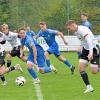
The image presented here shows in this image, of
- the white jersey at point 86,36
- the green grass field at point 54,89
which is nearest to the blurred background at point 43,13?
the green grass field at point 54,89

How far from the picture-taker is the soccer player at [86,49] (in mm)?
12461

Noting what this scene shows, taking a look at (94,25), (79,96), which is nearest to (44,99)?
(79,96)

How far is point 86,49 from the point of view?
1313 centimetres

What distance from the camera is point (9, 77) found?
17.5 meters

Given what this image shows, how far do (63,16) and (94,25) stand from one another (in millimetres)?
2634

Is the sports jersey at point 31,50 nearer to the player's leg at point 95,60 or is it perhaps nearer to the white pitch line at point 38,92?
the white pitch line at point 38,92

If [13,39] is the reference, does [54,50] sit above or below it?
below

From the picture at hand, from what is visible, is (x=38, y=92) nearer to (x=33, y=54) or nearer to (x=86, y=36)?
(x=33, y=54)

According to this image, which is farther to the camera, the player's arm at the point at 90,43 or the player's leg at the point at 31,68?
the player's leg at the point at 31,68

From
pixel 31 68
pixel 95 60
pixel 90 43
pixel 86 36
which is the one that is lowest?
pixel 31 68

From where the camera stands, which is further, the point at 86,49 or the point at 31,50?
the point at 31,50

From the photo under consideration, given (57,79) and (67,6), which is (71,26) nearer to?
(57,79)

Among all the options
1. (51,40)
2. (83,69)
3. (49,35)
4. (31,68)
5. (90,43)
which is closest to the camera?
(90,43)

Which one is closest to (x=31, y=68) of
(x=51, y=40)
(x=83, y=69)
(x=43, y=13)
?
(x=83, y=69)
